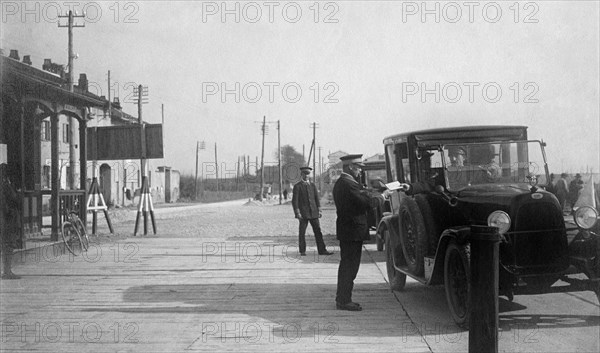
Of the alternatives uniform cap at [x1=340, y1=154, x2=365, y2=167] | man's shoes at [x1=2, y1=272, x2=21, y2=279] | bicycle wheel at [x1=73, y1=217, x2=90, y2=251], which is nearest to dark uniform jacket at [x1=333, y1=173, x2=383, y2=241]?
uniform cap at [x1=340, y1=154, x2=365, y2=167]

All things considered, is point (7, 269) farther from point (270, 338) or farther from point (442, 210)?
point (442, 210)

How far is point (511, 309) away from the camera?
6055 mm

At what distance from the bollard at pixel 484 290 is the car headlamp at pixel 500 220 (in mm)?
1785

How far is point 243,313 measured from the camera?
612 cm

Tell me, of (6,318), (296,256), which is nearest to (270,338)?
(6,318)

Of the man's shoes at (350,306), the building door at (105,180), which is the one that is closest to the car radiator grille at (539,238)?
the man's shoes at (350,306)

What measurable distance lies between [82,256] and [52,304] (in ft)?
16.5

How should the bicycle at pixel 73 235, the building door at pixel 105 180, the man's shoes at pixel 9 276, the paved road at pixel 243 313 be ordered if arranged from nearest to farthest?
the paved road at pixel 243 313, the man's shoes at pixel 9 276, the bicycle at pixel 73 235, the building door at pixel 105 180

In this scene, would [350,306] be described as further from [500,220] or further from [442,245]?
[500,220]

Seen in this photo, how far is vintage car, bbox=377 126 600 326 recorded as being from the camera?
519 cm

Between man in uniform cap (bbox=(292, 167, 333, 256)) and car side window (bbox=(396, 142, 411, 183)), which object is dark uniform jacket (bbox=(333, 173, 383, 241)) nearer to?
car side window (bbox=(396, 142, 411, 183))

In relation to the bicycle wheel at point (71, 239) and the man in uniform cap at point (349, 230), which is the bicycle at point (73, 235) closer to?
the bicycle wheel at point (71, 239)

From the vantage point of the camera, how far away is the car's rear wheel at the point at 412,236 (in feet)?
19.8

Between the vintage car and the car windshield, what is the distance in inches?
0.4
